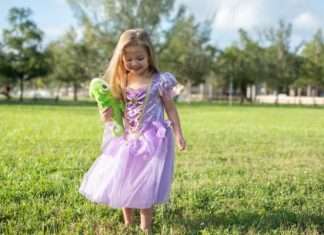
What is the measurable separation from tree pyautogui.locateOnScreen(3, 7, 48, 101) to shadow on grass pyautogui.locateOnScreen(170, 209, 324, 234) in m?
49.3

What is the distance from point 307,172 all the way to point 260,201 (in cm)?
227

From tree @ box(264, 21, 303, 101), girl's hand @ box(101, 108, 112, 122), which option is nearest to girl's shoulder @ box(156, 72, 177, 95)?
girl's hand @ box(101, 108, 112, 122)

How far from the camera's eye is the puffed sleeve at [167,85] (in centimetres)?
383

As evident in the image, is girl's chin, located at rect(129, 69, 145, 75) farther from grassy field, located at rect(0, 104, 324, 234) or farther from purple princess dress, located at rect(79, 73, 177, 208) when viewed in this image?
grassy field, located at rect(0, 104, 324, 234)

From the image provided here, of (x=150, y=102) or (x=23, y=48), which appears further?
(x=23, y=48)

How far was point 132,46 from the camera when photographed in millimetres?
3760

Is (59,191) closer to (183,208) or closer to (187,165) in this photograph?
(183,208)

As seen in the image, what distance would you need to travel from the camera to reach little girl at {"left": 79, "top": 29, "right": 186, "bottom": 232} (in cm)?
380

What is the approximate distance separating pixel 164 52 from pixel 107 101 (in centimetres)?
5175

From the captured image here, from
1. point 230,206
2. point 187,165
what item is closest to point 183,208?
point 230,206

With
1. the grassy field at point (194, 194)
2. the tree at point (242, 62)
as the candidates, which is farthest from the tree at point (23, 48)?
the grassy field at point (194, 194)

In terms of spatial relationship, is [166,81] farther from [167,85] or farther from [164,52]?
[164,52]

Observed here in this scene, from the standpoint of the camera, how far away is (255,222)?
4375mm

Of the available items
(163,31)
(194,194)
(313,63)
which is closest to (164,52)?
(163,31)
